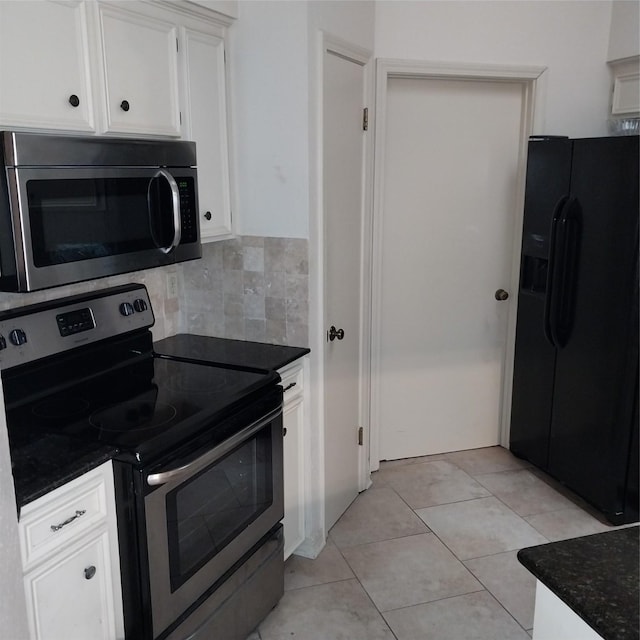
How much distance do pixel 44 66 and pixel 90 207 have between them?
40cm

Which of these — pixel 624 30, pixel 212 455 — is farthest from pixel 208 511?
pixel 624 30

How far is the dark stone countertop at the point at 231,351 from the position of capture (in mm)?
2430

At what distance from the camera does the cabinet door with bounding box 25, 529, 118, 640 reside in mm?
1521

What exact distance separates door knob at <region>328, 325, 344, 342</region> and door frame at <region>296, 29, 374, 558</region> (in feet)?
0.28

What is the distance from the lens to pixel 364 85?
9.73 ft

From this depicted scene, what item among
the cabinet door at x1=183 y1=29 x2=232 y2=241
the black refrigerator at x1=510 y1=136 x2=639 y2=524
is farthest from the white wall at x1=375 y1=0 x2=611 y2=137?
the cabinet door at x1=183 y1=29 x2=232 y2=241

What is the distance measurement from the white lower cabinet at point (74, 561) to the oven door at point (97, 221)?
1.89 ft

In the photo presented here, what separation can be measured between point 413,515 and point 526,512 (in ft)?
1.84

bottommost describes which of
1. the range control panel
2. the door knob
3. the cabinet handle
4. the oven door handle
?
the cabinet handle

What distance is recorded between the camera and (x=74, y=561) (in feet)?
5.30

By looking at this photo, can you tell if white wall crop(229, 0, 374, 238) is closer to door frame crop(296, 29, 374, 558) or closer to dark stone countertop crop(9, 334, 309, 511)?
door frame crop(296, 29, 374, 558)

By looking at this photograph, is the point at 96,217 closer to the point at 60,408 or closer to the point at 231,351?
the point at 60,408

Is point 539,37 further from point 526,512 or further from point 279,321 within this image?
point 526,512

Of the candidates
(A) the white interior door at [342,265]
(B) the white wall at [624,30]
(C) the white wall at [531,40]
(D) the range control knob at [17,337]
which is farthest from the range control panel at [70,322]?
(B) the white wall at [624,30]
